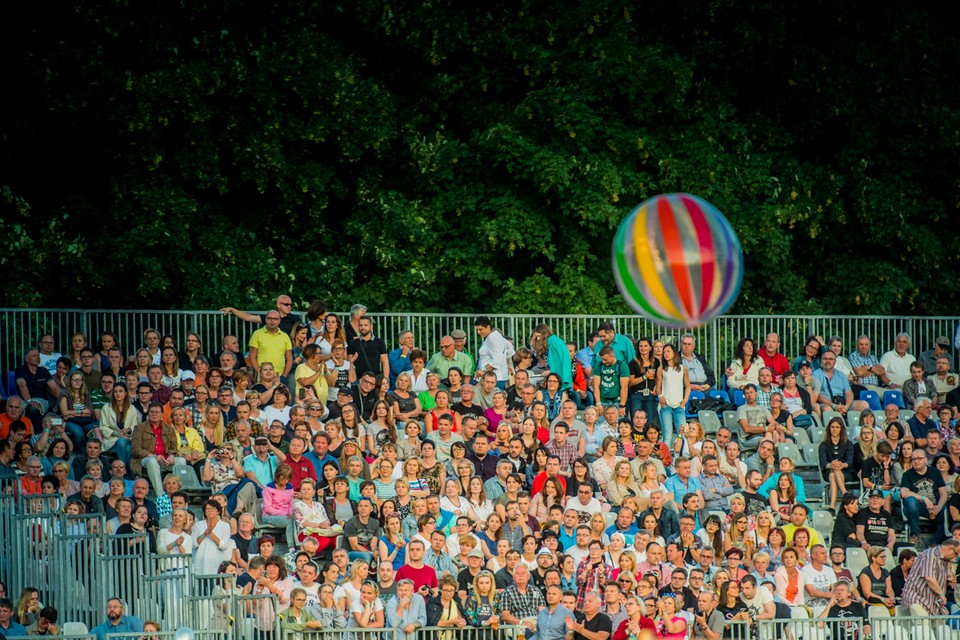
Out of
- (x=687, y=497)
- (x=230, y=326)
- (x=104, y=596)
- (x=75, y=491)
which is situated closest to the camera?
(x=104, y=596)

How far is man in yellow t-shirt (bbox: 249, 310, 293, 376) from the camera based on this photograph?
1875 cm

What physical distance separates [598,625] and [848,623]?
225 cm

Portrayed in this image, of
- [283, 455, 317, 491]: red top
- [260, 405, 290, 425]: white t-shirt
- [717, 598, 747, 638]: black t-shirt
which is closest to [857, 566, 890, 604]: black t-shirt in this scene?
[717, 598, 747, 638]: black t-shirt

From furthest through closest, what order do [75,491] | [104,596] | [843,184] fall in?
1. [843,184]
2. [75,491]
3. [104,596]

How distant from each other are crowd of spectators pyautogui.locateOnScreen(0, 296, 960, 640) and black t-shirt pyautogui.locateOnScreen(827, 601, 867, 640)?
4 cm

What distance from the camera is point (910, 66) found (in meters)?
27.1

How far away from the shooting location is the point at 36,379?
17688mm

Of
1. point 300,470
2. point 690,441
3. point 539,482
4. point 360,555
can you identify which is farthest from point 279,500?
point 690,441

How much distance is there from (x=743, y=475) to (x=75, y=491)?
7169 millimetres

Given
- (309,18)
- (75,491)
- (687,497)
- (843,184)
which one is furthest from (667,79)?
(75,491)

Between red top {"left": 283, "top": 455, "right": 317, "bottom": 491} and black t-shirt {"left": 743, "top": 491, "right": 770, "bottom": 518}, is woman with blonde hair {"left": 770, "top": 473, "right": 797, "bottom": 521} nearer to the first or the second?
black t-shirt {"left": 743, "top": 491, "right": 770, "bottom": 518}

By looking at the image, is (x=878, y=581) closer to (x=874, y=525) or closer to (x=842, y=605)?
(x=874, y=525)

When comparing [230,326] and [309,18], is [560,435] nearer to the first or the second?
[230,326]

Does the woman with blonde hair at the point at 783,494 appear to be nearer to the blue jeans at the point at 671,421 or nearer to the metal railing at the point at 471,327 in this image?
the blue jeans at the point at 671,421
